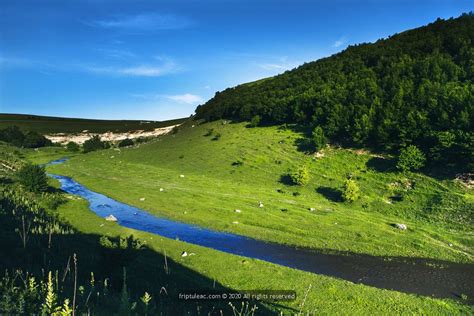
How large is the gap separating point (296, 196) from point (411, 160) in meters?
15.6

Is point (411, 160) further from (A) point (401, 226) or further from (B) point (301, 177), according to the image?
(B) point (301, 177)

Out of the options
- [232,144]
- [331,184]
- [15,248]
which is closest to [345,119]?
[331,184]

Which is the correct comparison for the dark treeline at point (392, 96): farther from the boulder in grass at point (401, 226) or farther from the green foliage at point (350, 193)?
the boulder in grass at point (401, 226)

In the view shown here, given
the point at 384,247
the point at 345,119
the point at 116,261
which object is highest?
the point at 345,119

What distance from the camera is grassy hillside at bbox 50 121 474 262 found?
101 ft

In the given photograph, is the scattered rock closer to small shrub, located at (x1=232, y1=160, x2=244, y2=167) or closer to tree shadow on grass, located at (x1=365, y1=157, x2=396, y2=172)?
tree shadow on grass, located at (x1=365, y1=157, x2=396, y2=172)

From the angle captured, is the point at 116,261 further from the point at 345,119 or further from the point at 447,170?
the point at 345,119

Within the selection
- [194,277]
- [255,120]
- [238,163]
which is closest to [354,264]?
[194,277]

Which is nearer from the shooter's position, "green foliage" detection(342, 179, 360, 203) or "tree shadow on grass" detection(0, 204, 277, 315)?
"tree shadow on grass" detection(0, 204, 277, 315)

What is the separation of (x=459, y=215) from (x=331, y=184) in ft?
50.5

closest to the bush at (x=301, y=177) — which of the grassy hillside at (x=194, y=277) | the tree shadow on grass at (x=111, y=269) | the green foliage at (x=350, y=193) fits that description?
the green foliage at (x=350, y=193)

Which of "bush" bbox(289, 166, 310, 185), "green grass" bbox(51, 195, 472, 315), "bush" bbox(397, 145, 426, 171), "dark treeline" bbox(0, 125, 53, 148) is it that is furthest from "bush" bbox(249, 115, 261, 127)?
"dark treeline" bbox(0, 125, 53, 148)

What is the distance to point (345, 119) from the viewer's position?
5747cm

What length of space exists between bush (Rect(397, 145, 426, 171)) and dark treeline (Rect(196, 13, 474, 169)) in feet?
4.62
